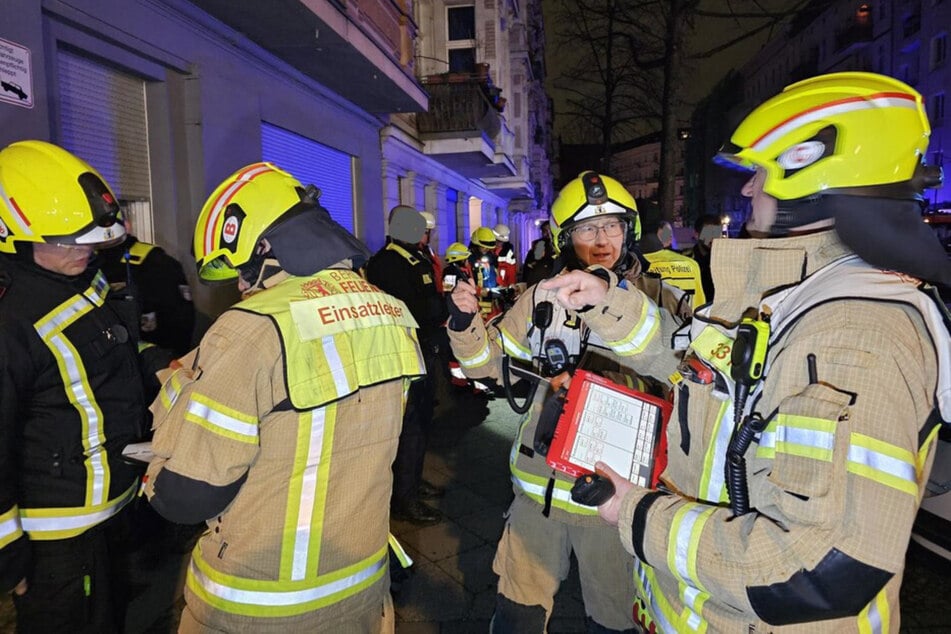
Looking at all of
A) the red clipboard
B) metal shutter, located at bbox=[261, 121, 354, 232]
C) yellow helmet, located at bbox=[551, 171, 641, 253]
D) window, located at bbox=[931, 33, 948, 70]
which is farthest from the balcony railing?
window, located at bbox=[931, 33, 948, 70]

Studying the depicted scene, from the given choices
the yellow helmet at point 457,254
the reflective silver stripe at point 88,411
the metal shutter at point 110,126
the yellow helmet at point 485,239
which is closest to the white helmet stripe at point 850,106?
the reflective silver stripe at point 88,411

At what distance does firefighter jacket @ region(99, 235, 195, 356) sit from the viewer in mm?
3830

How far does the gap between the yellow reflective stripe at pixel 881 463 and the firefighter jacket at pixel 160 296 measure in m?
3.85

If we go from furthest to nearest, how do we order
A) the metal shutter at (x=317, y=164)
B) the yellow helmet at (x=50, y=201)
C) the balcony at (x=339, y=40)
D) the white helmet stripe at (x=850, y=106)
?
the metal shutter at (x=317, y=164) < the balcony at (x=339, y=40) < the yellow helmet at (x=50, y=201) < the white helmet stripe at (x=850, y=106)

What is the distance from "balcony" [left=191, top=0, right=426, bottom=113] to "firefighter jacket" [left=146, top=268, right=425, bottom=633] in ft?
16.5

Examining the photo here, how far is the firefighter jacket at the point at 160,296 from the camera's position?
12.6 ft

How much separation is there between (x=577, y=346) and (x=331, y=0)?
5.48 m

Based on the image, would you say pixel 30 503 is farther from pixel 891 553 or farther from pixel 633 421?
pixel 891 553

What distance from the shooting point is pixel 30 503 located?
A: 2072 millimetres

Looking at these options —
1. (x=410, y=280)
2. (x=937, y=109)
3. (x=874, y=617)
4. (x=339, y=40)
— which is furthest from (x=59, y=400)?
(x=937, y=109)

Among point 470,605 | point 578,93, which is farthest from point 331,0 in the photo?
point 578,93

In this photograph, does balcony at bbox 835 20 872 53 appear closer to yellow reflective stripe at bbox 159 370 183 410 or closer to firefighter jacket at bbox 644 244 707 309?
firefighter jacket at bbox 644 244 707 309

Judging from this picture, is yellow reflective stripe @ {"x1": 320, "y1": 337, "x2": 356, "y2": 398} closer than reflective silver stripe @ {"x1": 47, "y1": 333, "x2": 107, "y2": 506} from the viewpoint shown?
Yes

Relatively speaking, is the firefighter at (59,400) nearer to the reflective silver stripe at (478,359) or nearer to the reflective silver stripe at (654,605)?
the reflective silver stripe at (478,359)
